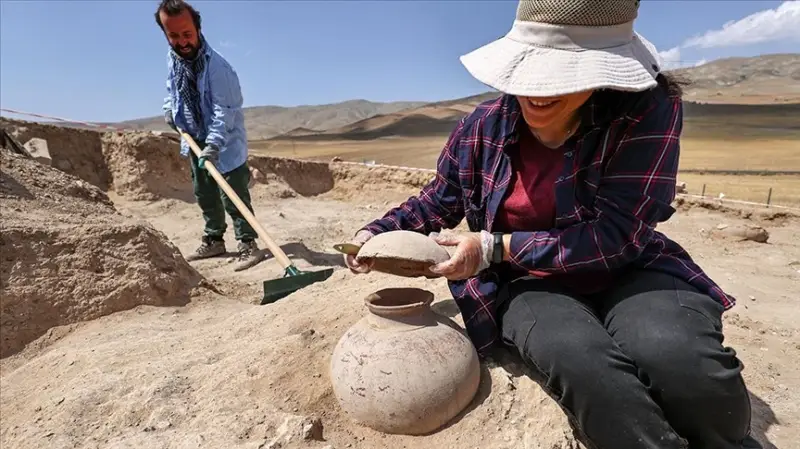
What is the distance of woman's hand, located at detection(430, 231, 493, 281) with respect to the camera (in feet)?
6.53

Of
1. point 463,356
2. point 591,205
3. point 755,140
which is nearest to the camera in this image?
point 591,205

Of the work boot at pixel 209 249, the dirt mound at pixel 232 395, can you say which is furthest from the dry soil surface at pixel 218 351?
the work boot at pixel 209 249

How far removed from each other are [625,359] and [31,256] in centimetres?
378

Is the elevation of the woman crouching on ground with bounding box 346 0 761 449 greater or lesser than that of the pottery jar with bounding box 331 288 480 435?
greater

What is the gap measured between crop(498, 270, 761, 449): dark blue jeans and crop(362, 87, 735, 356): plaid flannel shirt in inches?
6.9

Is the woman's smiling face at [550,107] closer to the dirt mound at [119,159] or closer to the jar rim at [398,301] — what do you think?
the jar rim at [398,301]

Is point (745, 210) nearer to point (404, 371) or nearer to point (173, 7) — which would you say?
point (404, 371)

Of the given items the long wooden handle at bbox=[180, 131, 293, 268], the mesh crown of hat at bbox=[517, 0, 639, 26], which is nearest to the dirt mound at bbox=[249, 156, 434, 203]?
the long wooden handle at bbox=[180, 131, 293, 268]

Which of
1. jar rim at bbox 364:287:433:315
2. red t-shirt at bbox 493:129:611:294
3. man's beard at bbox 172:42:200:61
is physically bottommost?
jar rim at bbox 364:287:433:315

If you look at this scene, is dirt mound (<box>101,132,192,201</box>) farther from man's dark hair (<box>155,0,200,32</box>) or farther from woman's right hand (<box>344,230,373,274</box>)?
woman's right hand (<box>344,230,373,274</box>)

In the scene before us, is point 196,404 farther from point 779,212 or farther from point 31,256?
point 779,212

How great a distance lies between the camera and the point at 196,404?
2.41 metres

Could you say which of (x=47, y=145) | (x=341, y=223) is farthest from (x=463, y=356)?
(x=47, y=145)

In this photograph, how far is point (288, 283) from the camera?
4137mm
